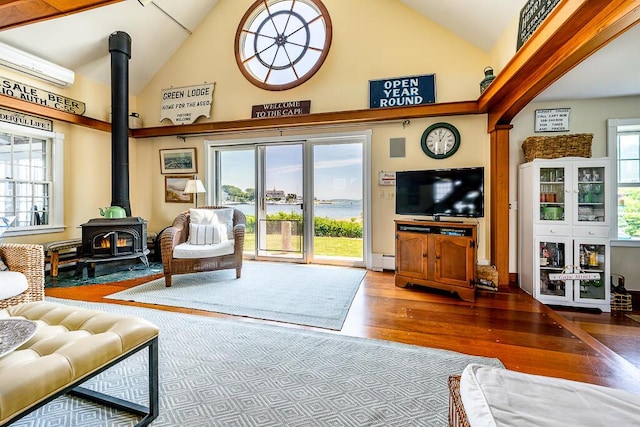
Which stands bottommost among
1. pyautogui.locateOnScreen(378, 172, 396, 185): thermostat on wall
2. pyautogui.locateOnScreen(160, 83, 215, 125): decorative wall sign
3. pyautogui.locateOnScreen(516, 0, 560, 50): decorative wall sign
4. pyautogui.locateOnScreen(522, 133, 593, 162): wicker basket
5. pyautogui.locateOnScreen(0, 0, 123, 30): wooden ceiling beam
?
pyautogui.locateOnScreen(378, 172, 396, 185): thermostat on wall

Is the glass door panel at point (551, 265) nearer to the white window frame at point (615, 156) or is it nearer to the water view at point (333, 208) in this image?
the white window frame at point (615, 156)

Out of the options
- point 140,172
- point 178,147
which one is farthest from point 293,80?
point 140,172

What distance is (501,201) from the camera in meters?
3.47

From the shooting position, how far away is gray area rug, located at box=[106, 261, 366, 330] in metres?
2.53

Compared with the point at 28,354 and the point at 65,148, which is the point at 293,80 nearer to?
the point at 65,148

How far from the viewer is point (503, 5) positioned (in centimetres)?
278

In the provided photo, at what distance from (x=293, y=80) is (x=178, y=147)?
2.39 meters

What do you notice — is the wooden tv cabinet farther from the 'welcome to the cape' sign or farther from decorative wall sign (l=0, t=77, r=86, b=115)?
decorative wall sign (l=0, t=77, r=86, b=115)

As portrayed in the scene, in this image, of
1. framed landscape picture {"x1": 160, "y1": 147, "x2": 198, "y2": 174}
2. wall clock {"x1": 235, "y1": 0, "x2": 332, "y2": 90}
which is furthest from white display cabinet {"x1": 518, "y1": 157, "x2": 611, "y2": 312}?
framed landscape picture {"x1": 160, "y1": 147, "x2": 198, "y2": 174}

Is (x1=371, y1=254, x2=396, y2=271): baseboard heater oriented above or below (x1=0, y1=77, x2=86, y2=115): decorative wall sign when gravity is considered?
below

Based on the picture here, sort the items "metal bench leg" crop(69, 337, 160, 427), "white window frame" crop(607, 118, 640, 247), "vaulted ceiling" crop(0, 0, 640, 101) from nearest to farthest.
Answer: "metal bench leg" crop(69, 337, 160, 427)
"vaulted ceiling" crop(0, 0, 640, 101)
"white window frame" crop(607, 118, 640, 247)

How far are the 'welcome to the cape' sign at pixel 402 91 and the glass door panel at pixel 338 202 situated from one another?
70 centimetres

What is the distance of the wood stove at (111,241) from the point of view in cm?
370

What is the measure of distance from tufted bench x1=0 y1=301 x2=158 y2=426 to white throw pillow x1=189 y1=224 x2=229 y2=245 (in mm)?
2166
